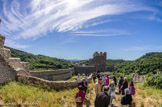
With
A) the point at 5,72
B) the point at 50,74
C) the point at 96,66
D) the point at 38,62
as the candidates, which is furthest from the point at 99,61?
the point at 5,72

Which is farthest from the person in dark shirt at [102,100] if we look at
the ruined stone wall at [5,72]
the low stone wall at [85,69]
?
the low stone wall at [85,69]

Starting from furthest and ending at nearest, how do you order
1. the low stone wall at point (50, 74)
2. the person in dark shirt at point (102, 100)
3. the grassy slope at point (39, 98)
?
the low stone wall at point (50, 74)
the grassy slope at point (39, 98)
the person in dark shirt at point (102, 100)

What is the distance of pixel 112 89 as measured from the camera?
8133mm

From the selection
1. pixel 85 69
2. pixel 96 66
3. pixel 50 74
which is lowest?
pixel 85 69

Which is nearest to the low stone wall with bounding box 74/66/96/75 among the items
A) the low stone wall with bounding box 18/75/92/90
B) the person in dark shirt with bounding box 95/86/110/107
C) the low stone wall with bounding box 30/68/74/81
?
the low stone wall with bounding box 30/68/74/81

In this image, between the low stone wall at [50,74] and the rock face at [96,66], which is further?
the rock face at [96,66]

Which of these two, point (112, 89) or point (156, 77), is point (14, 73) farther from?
point (156, 77)

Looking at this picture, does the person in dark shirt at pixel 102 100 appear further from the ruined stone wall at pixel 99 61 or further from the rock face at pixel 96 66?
the ruined stone wall at pixel 99 61

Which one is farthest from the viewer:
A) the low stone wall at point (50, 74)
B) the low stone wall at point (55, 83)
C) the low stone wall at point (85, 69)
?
the low stone wall at point (85, 69)

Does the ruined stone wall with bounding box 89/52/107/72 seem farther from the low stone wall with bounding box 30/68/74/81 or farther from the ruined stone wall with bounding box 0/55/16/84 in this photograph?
the ruined stone wall with bounding box 0/55/16/84

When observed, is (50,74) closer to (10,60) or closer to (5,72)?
(10,60)

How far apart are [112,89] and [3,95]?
22.1ft

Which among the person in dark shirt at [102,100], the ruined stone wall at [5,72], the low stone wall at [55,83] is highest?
the ruined stone wall at [5,72]

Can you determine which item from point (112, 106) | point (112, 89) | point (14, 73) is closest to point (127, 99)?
point (112, 89)
